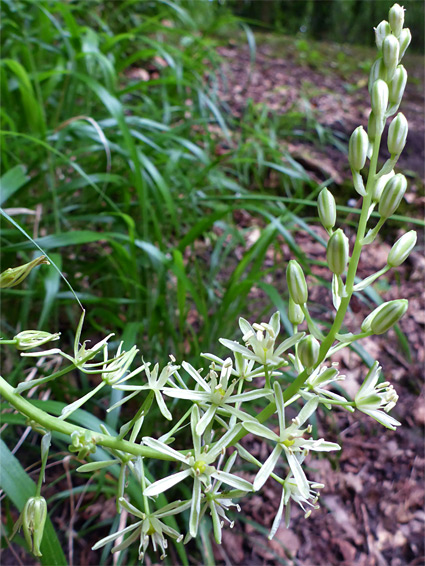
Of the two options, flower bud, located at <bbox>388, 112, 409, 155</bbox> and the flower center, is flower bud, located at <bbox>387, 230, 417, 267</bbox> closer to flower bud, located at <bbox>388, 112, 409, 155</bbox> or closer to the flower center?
flower bud, located at <bbox>388, 112, 409, 155</bbox>

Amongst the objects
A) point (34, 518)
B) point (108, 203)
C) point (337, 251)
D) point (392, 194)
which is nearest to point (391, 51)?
point (392, 194)

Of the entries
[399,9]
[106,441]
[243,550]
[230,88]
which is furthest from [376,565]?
[230,88]

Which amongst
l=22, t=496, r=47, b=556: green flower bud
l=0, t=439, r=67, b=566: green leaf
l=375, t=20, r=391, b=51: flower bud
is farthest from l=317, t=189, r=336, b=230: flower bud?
l=0, t=439, r=67, b=566: green leaf

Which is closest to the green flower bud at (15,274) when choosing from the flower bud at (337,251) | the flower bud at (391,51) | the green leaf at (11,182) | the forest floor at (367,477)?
the flower bud at (337,251)

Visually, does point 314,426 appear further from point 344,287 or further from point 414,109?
point 414,109

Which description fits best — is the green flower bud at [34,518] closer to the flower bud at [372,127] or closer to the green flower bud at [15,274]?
the green flower bud at [15,274]
